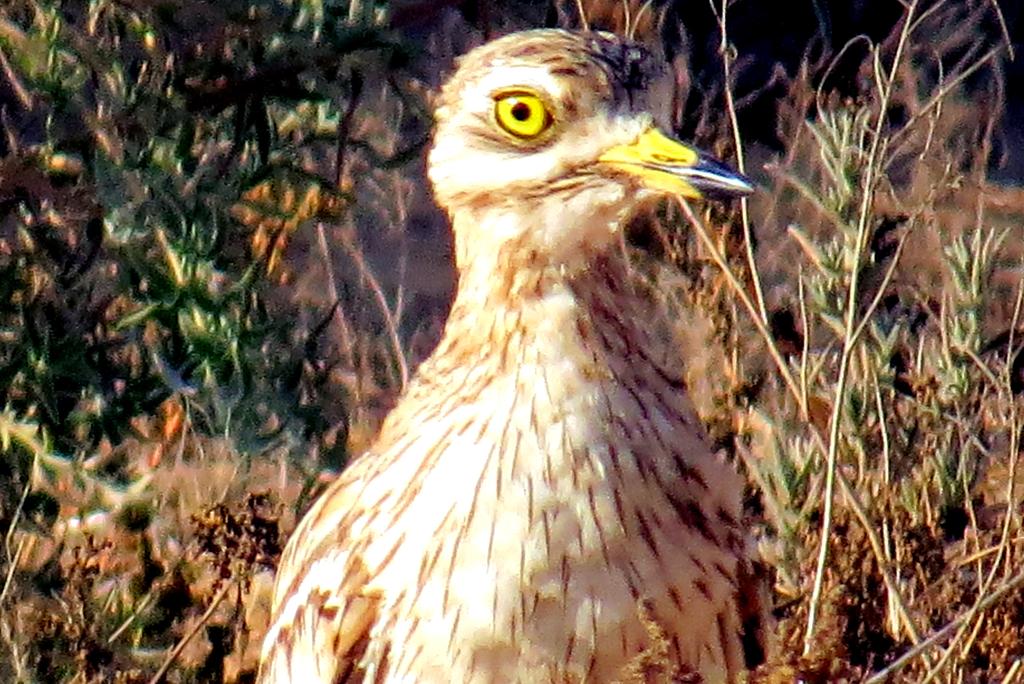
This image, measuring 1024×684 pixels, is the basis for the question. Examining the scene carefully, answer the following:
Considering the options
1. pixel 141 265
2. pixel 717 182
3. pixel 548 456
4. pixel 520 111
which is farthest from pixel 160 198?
pixel 717 182

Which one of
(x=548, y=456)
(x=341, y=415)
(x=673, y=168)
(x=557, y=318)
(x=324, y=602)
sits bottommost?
(x=324, y=602)

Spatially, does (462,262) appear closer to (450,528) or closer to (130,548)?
(450,528)

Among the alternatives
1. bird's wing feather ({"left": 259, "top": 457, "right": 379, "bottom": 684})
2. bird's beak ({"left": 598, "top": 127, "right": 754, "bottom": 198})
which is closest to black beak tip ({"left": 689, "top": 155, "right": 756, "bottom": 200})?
bird's beak ({"left": 598, "top": 127, "right": 754, "bottom": 198})

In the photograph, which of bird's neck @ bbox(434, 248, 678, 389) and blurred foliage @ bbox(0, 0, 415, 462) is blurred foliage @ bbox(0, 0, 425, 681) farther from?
bird's neck @ bbox(434, 248, 678, 389)

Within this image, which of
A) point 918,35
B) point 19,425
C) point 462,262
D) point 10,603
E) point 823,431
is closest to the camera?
point 462,262

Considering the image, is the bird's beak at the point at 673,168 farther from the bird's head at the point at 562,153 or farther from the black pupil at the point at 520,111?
the black pupil at the point at 520,111

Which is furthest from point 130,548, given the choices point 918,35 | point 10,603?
point 918,35

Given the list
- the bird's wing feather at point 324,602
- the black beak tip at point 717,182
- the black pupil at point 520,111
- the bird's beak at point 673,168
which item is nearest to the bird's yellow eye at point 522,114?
the black pupil at point 520,111

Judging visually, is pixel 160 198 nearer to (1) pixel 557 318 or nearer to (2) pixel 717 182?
(1) pixel 557 318
